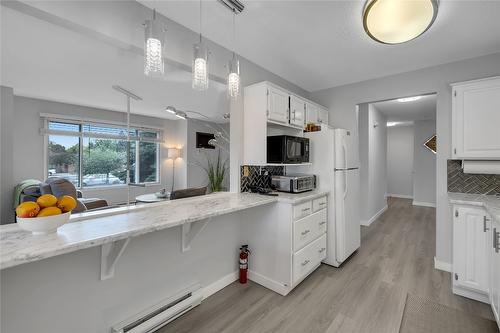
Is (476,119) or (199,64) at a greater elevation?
(199,64)

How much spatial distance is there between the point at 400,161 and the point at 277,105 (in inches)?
268

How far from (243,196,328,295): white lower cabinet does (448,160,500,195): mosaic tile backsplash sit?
166 centimetres

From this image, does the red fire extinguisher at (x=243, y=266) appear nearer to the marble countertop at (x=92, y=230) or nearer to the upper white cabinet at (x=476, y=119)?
the marble countertop at (x=92, y=230)

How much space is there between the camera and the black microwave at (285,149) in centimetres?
247

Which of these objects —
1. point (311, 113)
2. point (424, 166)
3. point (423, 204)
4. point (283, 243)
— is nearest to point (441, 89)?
point (311, 113)

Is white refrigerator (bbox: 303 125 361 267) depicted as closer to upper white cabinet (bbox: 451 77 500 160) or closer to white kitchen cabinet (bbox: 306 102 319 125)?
white kitchen cabinet (bbox: 306 102 319 125)

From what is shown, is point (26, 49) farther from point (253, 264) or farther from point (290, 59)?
point (253, 264)

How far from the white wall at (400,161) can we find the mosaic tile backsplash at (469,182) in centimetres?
530

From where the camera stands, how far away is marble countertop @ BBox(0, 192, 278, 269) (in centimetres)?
91

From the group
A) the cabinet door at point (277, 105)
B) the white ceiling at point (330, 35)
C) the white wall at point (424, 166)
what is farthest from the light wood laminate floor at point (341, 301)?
the white wall at point (424, 166)

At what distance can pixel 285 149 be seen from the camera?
8.11 ft

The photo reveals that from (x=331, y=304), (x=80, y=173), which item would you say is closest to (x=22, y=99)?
(x=80, y=173)

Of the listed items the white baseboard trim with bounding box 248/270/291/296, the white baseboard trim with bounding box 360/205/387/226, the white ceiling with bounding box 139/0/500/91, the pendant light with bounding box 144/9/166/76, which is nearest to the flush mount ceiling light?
the white ceiling with bounding box 139/0/500/91

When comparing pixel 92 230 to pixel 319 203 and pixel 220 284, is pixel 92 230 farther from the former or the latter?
pixel 319 203
